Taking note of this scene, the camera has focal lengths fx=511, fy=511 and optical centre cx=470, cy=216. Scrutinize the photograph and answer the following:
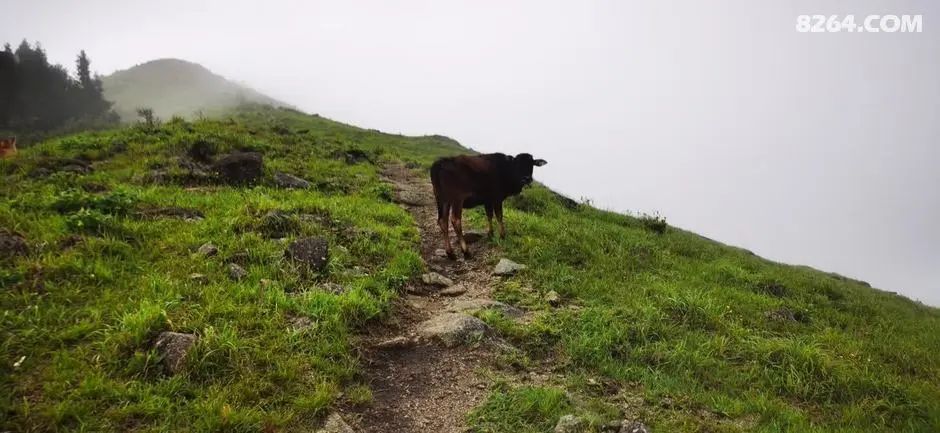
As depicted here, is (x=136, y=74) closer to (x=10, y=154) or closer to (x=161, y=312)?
(x=10, y=154)

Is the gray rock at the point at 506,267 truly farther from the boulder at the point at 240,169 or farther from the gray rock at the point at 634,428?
the boulder at the point at 240,169

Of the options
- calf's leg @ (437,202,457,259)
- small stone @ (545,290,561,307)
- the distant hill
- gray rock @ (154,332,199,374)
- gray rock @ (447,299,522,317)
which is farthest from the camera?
the distant hill

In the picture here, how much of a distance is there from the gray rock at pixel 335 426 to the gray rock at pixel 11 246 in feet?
17.2

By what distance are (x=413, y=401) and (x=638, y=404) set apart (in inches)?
109

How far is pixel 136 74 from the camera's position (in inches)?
3735

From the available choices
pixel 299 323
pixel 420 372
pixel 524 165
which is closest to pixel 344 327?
pixel 299 323

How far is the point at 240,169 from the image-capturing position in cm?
1445

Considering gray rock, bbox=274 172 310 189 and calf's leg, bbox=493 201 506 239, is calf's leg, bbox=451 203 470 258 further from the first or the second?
gray rock, bbox=274 172 310 189

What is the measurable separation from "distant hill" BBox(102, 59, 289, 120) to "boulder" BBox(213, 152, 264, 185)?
52.9m

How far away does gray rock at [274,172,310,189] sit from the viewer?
14562mm

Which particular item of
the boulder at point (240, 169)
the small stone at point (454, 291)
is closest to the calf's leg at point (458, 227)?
the small stone at point (454, 291)

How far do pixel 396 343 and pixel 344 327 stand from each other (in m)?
0.78

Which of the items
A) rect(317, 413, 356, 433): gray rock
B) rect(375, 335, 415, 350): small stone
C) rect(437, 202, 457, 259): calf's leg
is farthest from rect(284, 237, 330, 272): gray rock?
rect(317, 413, 356, 433): gray rock

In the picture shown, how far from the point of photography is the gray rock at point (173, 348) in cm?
550
